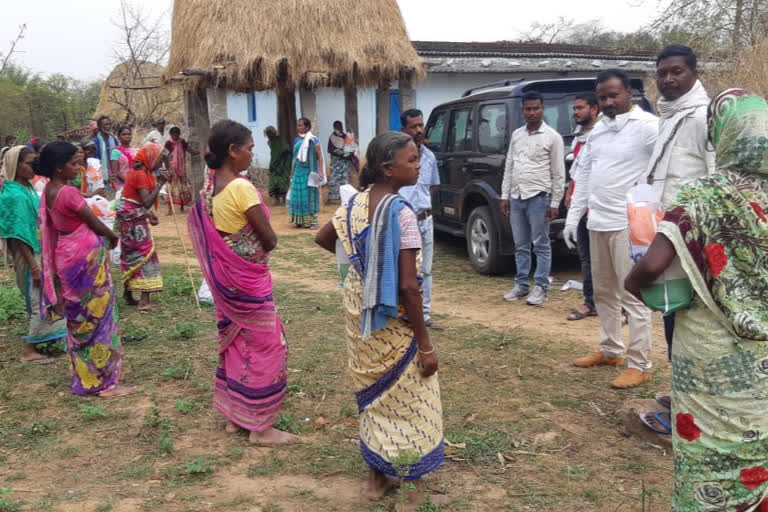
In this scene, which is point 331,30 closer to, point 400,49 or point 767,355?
point 400,49

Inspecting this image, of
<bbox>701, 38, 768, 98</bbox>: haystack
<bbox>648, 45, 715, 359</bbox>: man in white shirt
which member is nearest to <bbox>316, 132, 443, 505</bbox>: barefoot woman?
<bbox>648, 45, 715, 359</bbox>: man in white shirt

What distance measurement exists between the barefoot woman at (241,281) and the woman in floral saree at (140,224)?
2.87 metres

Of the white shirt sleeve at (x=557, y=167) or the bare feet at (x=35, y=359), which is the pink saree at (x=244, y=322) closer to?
the bare feet at (x=35, y=359)

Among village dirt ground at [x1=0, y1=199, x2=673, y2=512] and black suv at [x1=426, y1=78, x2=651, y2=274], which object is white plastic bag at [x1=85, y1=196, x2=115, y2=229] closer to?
village dirt ground at [x1=0, y1=199, x2=673, y2=512]

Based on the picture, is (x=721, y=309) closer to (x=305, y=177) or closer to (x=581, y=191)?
(x=581, y=191)

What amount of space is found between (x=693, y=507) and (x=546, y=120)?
5218mm

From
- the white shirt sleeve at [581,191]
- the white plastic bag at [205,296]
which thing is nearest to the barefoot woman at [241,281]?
the white shirt sleeve at [581,191]

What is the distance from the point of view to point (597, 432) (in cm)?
379

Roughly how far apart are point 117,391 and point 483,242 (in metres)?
4.41

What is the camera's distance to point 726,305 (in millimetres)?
2215

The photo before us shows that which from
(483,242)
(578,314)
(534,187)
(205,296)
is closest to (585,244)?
(578,314)

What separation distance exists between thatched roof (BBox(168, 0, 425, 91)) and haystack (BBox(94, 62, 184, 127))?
256 inches

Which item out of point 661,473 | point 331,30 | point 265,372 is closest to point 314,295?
point 265,372

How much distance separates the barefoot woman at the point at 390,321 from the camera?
2.75 m
